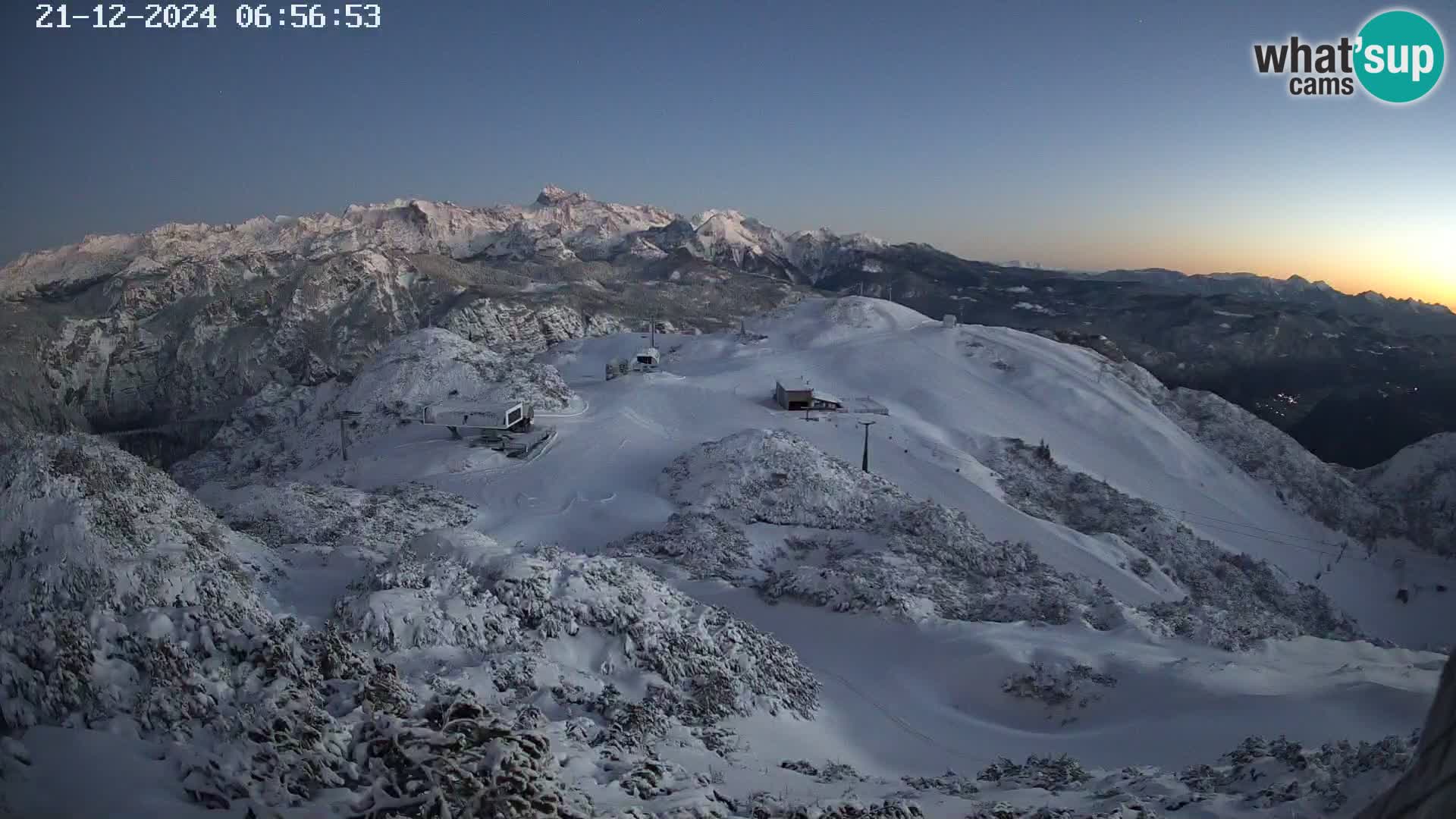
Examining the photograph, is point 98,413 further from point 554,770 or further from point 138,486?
point 554,770

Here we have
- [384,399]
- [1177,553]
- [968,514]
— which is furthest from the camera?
[384,399]

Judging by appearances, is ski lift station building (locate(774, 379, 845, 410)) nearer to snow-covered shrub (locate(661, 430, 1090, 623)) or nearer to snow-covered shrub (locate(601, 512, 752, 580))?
snow-covered shrub (locate(661, 430, 1090, 623))

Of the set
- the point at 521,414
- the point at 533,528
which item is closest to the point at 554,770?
the point at 533,528

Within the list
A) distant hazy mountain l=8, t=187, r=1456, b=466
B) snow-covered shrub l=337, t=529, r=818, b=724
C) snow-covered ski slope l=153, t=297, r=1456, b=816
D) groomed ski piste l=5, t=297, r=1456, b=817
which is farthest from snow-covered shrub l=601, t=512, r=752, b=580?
distant hazy mountain l=8, t=187, r=1456, b=466

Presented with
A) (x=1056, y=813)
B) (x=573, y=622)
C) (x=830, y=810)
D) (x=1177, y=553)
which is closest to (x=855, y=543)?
Answer: (x=573, y=622)

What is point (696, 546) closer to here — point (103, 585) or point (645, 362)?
point (103, 585)
